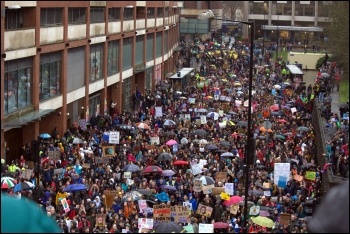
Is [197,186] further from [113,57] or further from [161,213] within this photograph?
[113,57]

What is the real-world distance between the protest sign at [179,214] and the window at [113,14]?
29.2 metres

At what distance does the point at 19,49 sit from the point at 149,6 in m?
32.1

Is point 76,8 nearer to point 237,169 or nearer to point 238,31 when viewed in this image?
point 237,169

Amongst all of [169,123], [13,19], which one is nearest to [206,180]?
[13,19]

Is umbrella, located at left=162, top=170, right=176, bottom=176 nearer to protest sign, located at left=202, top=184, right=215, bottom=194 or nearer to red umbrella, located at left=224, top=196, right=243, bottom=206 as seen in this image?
protest sign, located at left=202, top=184, right=215, bottom=194

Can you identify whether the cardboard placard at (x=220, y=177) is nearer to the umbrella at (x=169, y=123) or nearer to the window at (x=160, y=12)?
the umbrella at (x=169, y=123)

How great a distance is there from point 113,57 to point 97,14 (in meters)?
5.01

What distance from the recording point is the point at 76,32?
4359 cm

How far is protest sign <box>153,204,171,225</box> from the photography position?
23500 mm

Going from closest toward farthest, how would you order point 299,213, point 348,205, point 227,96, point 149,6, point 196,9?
point 348,205 < point 299,213 < point 227,96 < point 149,6 < point 196,9

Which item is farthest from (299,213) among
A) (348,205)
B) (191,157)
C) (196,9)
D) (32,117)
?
(196,9)

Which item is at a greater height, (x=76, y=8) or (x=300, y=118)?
(x=76, y=8)

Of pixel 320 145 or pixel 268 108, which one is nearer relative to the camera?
pixel 320 145

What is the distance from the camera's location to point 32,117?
34562 mm
